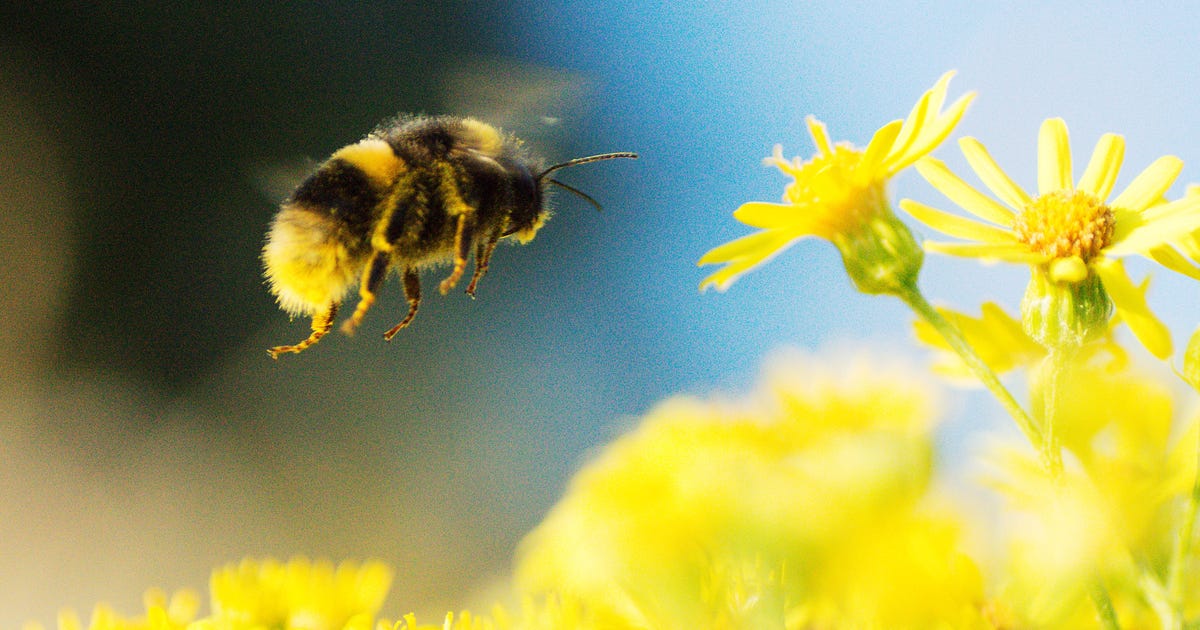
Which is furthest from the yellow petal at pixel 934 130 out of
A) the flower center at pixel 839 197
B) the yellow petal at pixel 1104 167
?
the yellow petal at pixel 1104 167

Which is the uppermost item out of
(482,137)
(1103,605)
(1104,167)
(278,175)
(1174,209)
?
(278,175)

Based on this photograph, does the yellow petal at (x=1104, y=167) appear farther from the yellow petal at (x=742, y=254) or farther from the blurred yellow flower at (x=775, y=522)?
the blurred yellow flower at (x=775, y=522)

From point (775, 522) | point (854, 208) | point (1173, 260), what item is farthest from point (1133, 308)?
point (775, 522)

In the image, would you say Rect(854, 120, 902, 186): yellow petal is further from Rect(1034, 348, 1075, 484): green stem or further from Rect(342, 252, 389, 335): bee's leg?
Rect(342, 252, 389, 335): bee's leg

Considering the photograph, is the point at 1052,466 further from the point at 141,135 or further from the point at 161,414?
the point at 141,135

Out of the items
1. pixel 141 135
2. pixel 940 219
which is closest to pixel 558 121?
pixel 940 219

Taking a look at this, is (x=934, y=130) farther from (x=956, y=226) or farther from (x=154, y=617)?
(x=154, y=617)
